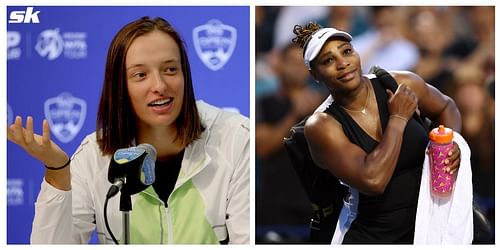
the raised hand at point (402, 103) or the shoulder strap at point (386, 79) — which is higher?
the shoulder strap at point (386, 79)

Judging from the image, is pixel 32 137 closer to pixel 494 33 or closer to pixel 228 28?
pixel 228 28

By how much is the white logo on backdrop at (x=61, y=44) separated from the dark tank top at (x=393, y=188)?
1.27 meters

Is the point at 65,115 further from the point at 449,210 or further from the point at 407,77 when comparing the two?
the point at 449,210

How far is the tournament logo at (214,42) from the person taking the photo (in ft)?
13.1

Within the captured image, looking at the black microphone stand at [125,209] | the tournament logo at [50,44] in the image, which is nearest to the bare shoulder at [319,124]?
the black microphone stand at [125,209]

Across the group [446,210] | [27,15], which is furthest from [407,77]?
[27,15]

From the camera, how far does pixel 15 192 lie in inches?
159

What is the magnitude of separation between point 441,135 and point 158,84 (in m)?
1.37

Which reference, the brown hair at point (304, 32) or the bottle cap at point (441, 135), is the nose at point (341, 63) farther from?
the bottle cap at point (441, 135)

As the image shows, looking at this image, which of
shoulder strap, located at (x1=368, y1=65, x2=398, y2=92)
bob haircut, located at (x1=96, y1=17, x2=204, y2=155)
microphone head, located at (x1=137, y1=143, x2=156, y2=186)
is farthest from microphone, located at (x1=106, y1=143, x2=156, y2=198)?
shoulder strap, located at (x1=368, y1=65, x2=398, y2=92)

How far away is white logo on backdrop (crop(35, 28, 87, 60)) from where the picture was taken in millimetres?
3979

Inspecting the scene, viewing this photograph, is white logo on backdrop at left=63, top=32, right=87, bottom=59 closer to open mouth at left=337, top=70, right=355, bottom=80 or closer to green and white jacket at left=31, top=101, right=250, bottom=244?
green and white jacket at left=31, top=101, right=250, bottom=244

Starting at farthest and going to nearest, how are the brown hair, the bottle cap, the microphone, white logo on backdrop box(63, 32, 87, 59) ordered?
white logo on backdrop box(63, 32, 87, 59), the brown hair, the bottle cap, the microphone
